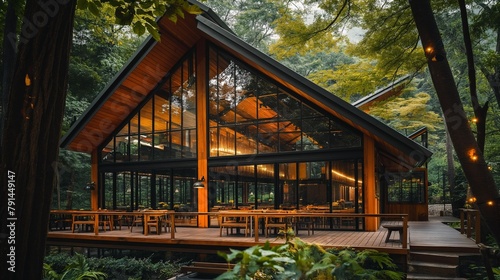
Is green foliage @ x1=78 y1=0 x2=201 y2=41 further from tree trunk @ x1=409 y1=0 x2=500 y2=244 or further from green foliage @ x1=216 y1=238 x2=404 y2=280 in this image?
tree trunk @ x1=409 y1=0 x2=500 y2=244

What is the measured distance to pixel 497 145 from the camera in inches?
672

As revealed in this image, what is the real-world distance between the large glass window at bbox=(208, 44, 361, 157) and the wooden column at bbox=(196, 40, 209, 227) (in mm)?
239

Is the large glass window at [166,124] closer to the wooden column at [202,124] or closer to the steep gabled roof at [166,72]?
the wooden column at [202,124]

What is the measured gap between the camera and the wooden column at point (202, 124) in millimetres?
13961

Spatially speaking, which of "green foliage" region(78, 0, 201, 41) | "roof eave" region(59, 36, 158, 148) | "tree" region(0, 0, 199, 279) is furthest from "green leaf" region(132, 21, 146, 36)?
"roof eave" region(59, 36, 158, 148)

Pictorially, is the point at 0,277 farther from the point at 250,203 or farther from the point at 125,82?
the point at 125,82

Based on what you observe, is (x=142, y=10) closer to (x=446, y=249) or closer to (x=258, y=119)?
(x=446, y=249)

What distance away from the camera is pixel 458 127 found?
454cm

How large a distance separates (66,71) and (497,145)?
1861 centimetres

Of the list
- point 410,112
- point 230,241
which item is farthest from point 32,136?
point 410,112

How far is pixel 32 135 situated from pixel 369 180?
34.5 feet

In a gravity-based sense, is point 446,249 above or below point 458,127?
below

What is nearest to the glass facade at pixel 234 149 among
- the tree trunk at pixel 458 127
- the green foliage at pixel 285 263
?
the tree trunk at pixel 458 127

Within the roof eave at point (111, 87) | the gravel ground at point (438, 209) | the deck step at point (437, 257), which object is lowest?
the gravel ground at point (438, 209)
